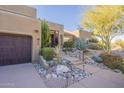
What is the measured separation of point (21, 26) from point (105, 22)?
10289mm

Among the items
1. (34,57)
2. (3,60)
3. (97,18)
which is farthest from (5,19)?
(97,18)

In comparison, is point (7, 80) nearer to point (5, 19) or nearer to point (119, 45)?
point (5, 19)

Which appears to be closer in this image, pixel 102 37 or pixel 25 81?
pixel 25 81

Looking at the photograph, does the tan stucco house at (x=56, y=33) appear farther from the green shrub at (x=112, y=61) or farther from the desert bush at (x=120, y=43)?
the desert bush at (x=120, y=43)

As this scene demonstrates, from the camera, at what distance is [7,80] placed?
22.2 feet

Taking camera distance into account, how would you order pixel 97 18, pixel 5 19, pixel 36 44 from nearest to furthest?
pixel 5 19 < pixel 36 44 < pixel 97 18

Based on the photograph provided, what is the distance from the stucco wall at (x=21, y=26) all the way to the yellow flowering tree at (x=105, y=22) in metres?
8.10

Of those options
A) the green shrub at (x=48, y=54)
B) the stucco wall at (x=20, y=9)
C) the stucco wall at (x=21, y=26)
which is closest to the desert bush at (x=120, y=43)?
the green shrub at (x=48, y=54)

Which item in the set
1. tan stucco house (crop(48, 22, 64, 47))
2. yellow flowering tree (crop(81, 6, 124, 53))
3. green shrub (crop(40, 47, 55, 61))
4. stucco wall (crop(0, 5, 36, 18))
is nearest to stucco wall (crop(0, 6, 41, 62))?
stucco wall (crop(0, 5, 36, 18))

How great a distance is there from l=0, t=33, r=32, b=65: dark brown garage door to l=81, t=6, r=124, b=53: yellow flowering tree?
9283 millimetres

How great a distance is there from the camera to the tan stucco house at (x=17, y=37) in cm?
973

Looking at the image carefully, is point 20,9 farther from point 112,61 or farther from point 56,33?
point 112,61
